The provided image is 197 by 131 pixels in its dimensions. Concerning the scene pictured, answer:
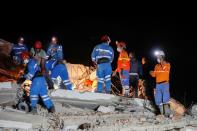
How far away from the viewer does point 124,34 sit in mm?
23984

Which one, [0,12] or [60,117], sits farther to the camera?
[0,12]

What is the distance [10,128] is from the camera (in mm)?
6906

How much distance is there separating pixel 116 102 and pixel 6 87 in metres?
3.09

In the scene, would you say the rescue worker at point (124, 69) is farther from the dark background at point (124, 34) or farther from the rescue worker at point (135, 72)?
the dark background at point (124, 34)

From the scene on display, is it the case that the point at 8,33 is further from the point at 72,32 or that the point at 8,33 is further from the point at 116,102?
the point at 116,102

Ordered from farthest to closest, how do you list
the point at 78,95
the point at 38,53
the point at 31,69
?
the point at 78,95, the point at 38,53, the point at 31,69

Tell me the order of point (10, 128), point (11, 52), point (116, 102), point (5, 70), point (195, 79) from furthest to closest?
point (195, 79), point (11, 52), point (5, 70), point (116, 102), point (10, 128)

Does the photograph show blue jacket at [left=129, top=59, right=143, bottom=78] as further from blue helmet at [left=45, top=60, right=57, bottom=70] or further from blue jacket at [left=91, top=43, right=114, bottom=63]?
blue helmet at [left=45, top=60, right=57, bottom=70]

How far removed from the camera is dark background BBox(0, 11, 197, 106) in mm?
19875

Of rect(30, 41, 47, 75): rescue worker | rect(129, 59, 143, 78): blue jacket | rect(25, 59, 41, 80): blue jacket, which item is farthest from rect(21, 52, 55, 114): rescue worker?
rect(129, 59, 143, 78): blue jacket

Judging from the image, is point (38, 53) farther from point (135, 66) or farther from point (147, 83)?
point (147, 83)

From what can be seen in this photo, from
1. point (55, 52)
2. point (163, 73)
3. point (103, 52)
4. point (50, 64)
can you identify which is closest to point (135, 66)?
point (103, 52)

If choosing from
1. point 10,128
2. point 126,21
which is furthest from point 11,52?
point 126,21

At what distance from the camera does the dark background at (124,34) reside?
19.9 meters
